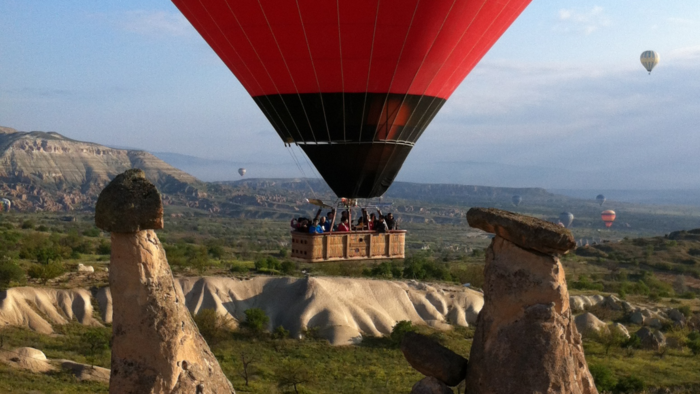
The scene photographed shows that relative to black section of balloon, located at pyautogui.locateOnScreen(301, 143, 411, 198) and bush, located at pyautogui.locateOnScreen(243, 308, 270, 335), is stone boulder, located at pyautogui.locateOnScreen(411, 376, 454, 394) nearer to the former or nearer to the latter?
black section of balloon, located at pyautogui.locateOnScreen(301, 143, 411, 198)

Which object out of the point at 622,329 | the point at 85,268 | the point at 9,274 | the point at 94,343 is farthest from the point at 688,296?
the point at 9,274

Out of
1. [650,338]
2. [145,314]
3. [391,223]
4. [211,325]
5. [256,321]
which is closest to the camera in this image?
[145,314]

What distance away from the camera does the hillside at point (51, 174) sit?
145m

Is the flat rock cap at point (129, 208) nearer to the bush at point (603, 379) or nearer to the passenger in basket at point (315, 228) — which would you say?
the passenger in basket at point (315, 228)

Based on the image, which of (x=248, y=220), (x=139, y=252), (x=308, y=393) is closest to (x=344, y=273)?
(x=308, y=393)

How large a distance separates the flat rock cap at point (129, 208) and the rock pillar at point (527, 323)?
11.3ft

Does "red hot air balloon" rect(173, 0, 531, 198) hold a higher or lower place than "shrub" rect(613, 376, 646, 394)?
higher

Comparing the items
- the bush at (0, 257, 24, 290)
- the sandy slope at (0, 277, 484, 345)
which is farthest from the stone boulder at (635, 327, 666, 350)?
the bush at (0, 257, 24, 290)

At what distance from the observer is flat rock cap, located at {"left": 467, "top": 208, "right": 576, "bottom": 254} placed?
7801mm

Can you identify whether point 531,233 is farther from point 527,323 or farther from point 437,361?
point 437,361

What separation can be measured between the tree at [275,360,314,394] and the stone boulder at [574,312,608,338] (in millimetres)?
13155

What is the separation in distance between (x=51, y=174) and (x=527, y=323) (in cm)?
17593

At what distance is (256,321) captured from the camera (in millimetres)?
30766

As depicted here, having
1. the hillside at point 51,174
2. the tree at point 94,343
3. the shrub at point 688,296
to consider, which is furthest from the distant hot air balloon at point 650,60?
the hillside at point 51,174
